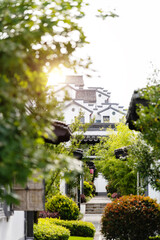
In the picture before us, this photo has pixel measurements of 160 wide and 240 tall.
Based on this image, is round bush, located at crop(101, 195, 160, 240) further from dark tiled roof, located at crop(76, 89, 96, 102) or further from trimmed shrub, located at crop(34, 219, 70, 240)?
dark tiled roof, located at crop(76, 89, 96, 102)

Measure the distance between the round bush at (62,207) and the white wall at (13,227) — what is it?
8.20 meters

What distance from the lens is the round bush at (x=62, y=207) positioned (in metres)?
18.2

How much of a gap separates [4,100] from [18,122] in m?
0.15

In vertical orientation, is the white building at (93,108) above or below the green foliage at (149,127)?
below

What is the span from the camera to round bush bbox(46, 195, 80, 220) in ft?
59.7

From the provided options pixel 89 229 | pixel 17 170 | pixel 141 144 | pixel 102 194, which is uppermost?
pixel 17 170

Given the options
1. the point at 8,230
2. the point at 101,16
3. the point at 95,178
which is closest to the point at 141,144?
the point at 8,230

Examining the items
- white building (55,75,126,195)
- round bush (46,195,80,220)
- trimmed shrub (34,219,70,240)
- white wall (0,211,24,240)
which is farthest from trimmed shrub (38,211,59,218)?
white building (55,75,126,195)

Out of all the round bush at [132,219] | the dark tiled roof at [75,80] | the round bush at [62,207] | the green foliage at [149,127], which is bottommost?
the dark tiled roof at [75,80]

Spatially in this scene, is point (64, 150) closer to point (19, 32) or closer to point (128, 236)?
point (128, 236)

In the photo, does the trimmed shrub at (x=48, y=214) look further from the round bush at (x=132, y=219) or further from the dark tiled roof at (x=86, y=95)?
the dark tiled roof at (x=86, y=95)

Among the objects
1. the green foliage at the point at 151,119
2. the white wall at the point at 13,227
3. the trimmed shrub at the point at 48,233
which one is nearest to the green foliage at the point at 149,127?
the green foliage at the point at 151,119

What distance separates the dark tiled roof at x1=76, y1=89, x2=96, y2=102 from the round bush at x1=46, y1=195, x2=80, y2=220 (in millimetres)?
50700

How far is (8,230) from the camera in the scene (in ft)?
28.0
